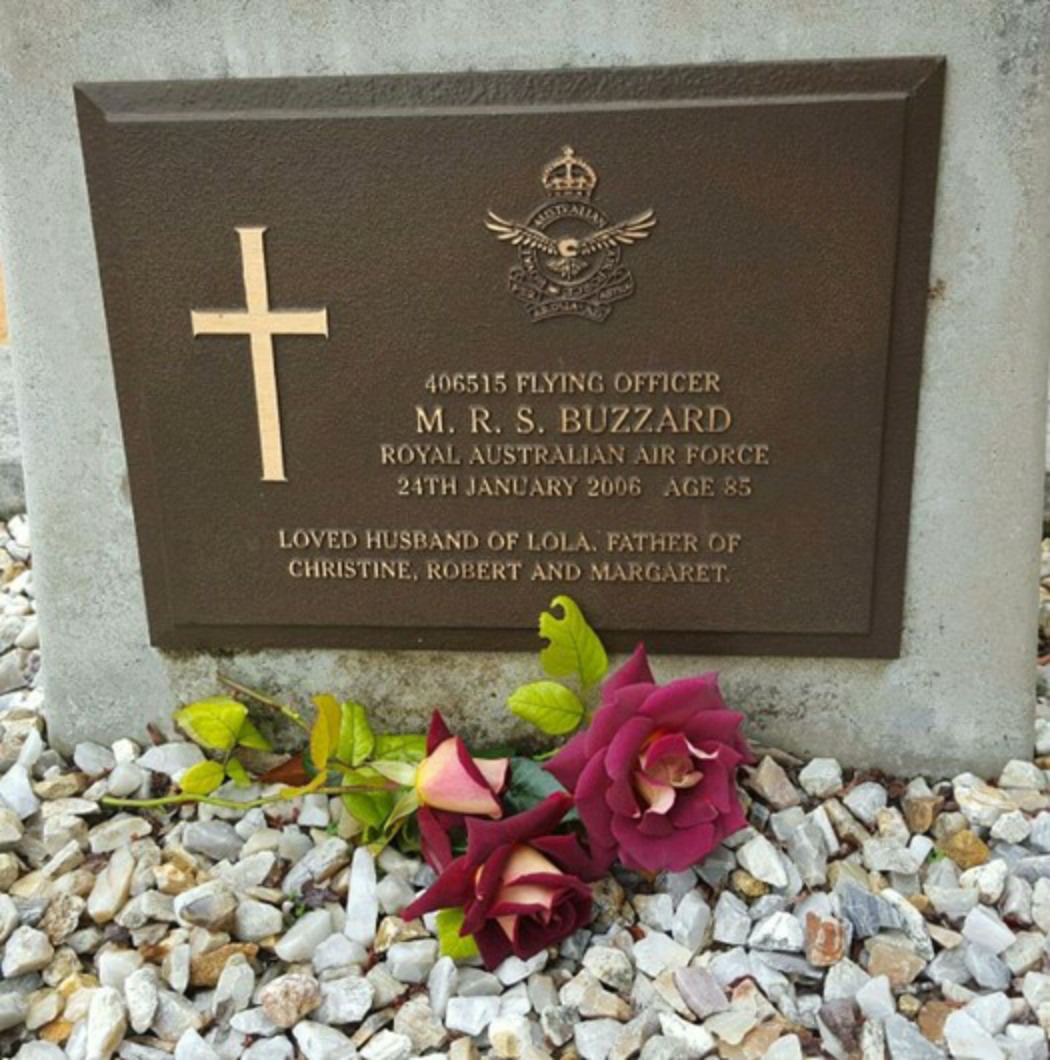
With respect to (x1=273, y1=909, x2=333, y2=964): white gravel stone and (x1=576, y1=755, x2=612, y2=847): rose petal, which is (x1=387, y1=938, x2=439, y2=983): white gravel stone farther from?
(x1=576, y1=755, x2=612, y2=847): rose petal

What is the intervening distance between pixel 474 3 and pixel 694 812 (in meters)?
1.24

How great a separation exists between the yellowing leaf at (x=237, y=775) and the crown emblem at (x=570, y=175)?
1114mm

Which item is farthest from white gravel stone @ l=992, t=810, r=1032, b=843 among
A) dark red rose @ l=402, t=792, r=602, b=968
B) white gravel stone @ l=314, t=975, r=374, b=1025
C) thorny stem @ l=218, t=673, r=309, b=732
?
thorny stem @ l=218, t=673, r=309, b=732

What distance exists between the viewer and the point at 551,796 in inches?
69.5

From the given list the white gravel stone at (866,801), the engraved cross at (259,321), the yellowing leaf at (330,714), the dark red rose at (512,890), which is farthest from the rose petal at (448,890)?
the engraved cross at (259,321)

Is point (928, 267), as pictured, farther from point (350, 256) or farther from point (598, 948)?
point (598, 948)

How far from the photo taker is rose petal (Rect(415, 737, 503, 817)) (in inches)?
71.2

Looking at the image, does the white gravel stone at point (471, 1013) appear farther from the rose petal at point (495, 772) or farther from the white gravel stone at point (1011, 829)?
the white gravel stone at point (1011, 829)

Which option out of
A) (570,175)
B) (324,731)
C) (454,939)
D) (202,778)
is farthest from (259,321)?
(454,939)

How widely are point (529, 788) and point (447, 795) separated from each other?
0.55ft

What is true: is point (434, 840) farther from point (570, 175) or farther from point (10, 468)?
point (10, 468)

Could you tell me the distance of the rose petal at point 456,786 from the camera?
1.81 m

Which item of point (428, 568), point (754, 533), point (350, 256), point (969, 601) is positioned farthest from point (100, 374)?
point (969, 601)

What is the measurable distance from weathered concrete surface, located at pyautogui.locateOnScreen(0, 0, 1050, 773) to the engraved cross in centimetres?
21
